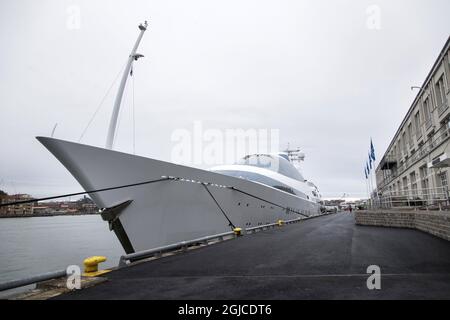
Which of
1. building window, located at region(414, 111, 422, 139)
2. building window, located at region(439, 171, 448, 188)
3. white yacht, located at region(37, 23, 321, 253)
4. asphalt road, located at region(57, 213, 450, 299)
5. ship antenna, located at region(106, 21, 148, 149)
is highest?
building window, located at region(414, 111, 422, 139)

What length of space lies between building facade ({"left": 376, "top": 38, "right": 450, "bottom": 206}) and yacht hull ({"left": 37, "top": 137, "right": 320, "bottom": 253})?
34.2 ft

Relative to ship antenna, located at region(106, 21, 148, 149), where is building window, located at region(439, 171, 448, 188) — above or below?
below

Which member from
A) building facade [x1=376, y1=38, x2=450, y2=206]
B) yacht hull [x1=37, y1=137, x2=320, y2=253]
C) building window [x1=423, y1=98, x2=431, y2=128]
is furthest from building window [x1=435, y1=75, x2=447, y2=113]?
yacht hull [x1=37, y1=137, x2=320, y2=253]

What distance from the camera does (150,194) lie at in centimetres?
1044

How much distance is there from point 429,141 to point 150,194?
23978 millimetres

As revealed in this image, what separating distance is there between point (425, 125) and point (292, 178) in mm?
12177

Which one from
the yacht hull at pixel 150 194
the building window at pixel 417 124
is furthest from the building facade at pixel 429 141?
the yacht hull at pixel 150 194

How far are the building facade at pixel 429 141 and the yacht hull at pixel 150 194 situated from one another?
34.2ft

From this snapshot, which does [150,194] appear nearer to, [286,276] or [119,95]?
[119,95]

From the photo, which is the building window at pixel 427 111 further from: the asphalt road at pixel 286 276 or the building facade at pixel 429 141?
the asphalt road at pixel 286 276

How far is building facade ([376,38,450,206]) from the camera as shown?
19264mm

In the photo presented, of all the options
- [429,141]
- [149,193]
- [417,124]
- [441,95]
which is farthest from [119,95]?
Answer: [417,124]

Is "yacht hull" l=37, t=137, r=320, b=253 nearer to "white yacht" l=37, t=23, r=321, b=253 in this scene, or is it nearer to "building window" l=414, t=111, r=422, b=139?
"white yacht" l=37, t=23, r=321, b=253
